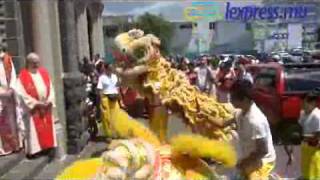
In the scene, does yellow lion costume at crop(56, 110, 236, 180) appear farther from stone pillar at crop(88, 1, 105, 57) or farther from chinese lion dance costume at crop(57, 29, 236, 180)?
stone pillar at crop(88, 1, 105, 57)

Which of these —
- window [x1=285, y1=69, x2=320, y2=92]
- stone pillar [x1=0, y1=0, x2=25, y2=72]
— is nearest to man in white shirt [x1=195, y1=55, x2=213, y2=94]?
window [x1=285, y1=69, x2=320, y2=92]

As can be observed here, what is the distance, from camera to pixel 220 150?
3.37m

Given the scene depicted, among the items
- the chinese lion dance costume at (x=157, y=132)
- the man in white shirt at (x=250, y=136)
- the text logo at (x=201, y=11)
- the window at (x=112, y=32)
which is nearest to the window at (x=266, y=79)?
the window at (x=112, y=32)

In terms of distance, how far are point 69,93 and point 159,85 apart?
523 cm

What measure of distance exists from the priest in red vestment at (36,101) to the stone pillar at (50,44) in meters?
0.38

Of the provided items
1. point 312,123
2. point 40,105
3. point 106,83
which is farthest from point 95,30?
point 312,123

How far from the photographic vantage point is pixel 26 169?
7.78 meters

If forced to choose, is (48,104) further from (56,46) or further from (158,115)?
(158,115)

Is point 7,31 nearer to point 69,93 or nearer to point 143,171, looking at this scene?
point 69,93

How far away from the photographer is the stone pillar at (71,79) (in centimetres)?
941

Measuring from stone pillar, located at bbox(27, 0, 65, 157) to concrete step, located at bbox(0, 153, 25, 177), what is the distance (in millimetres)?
910

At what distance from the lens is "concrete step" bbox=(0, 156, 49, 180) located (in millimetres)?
7402

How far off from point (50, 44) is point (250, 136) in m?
4.89

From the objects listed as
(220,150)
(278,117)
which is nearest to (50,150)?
(278,117)
